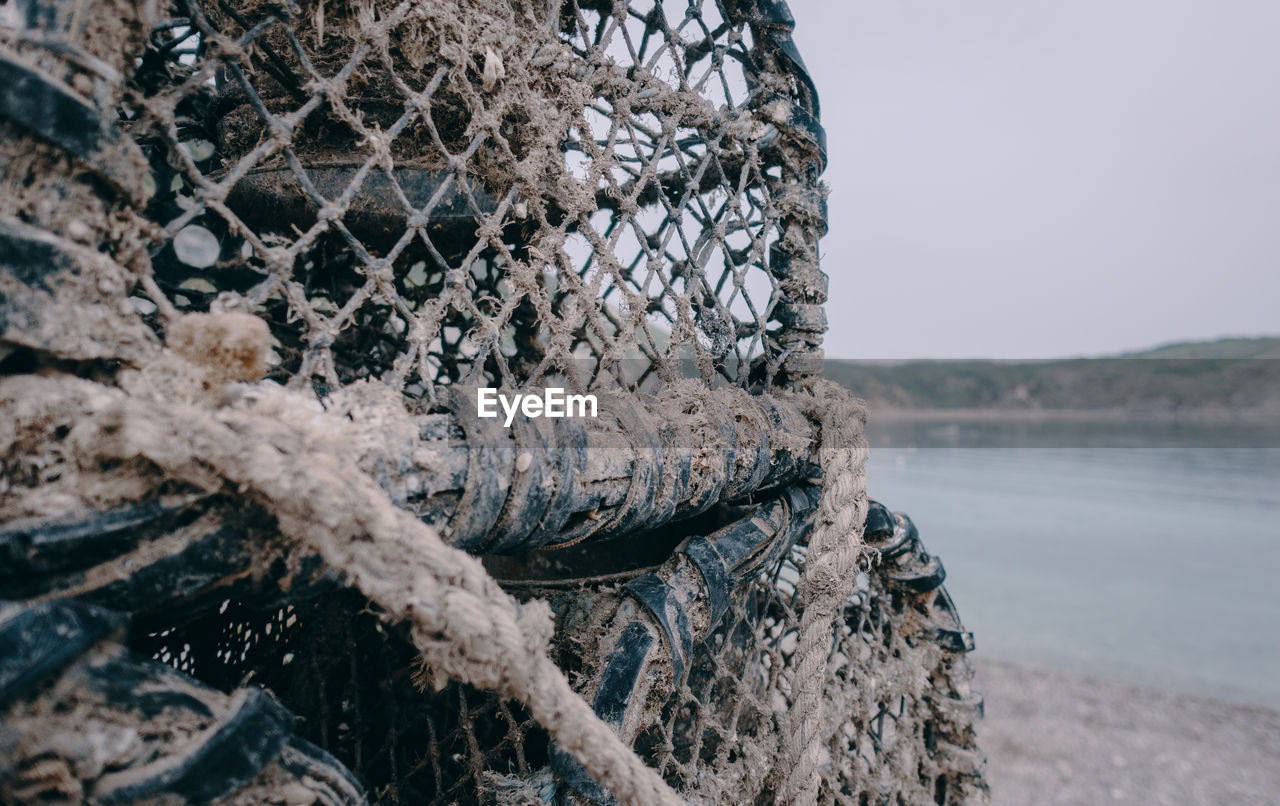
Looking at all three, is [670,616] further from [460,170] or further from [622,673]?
[460,170]

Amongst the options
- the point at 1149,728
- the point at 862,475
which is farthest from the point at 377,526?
the point at 1149,728

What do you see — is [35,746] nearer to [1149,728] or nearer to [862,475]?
[862,475]

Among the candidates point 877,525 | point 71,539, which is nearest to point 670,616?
point 71,539

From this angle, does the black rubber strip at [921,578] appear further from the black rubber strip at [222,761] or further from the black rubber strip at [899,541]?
the black rubber strip at [222,761]

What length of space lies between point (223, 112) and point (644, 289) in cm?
70

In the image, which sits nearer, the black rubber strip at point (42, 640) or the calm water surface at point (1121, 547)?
the black rubber strip at point (42, 640)

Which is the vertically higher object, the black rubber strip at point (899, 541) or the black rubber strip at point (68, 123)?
the black rubber strip at point (68, 123)

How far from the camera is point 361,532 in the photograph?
1.58ft

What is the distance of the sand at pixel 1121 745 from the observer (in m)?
4.88

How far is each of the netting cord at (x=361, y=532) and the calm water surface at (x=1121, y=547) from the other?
30.4 ft

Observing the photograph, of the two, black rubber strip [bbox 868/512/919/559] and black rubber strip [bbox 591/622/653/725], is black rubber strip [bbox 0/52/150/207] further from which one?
black rubber strip [bbox 868/512/919/559]

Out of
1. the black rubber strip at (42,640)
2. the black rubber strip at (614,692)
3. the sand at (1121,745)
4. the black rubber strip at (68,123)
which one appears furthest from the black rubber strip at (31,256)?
the sand at (1121,745)

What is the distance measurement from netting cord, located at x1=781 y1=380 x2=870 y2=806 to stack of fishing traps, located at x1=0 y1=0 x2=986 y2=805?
0.06 m

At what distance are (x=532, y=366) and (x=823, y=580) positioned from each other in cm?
75
